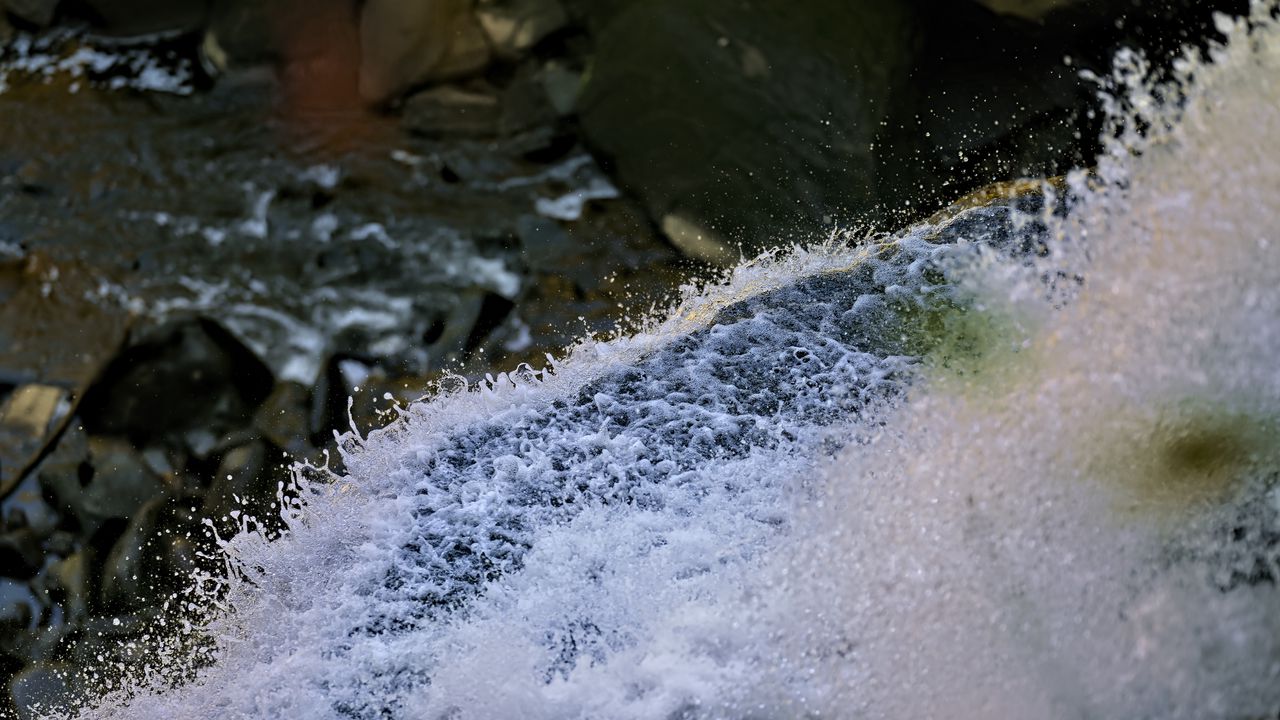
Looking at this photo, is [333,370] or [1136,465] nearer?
[1136,465]

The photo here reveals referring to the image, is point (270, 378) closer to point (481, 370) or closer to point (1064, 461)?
point (481, 370)

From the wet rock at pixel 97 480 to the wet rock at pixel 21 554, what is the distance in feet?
0.21

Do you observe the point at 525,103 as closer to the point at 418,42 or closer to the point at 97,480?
the point at 418,42

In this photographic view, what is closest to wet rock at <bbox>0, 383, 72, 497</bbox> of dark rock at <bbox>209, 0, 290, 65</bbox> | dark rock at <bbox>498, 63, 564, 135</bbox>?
dark rock at <bbox>209, 0, 290, 65</bbox>

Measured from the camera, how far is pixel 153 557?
1558 mm

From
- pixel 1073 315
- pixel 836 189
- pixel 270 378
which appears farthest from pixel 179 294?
pixel 1073 315

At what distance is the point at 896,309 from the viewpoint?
1403mm

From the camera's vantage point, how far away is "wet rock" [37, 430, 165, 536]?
1621mm

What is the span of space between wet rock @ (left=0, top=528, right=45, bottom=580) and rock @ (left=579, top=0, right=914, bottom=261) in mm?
1147

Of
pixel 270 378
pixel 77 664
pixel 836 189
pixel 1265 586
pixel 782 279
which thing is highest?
pixel 836 189

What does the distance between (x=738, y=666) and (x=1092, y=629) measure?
38 cm

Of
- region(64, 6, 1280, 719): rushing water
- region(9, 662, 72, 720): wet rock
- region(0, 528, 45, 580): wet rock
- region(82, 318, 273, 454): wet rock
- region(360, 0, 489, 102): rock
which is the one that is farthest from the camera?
region(360, 0, 489, 102): rock

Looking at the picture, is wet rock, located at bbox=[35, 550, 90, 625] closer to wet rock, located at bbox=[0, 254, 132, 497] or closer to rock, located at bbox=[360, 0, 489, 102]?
wet rock, located at bbox=[0, 254, 132, 497]

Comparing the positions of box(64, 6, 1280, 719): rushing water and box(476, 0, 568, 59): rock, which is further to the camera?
box(476, 0, 568, 59): rock
